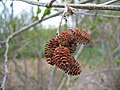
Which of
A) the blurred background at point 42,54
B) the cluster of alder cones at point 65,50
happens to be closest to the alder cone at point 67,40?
the cluster of alder cones at point 65,50

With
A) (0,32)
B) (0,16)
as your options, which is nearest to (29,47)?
(0,32)

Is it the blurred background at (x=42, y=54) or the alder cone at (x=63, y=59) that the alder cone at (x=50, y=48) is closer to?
the alder cone at (x=63, y=59)

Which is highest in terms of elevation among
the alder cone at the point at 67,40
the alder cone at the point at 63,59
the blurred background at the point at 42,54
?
the alder cone at the point at 67,40

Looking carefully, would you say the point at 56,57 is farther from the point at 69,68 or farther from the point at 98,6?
the point at 98,6

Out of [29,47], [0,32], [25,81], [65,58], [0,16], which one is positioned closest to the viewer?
[65,58]

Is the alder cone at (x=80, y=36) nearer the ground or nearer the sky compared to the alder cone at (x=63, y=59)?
nearer the sky

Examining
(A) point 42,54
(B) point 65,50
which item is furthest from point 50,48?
(A) point 42,54

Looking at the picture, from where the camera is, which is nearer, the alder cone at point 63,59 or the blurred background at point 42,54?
the alder cone at point 63,59

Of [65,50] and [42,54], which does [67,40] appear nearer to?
[65,50]

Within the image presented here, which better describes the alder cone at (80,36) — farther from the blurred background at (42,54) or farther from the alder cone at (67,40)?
the blurred background at (42,54)
